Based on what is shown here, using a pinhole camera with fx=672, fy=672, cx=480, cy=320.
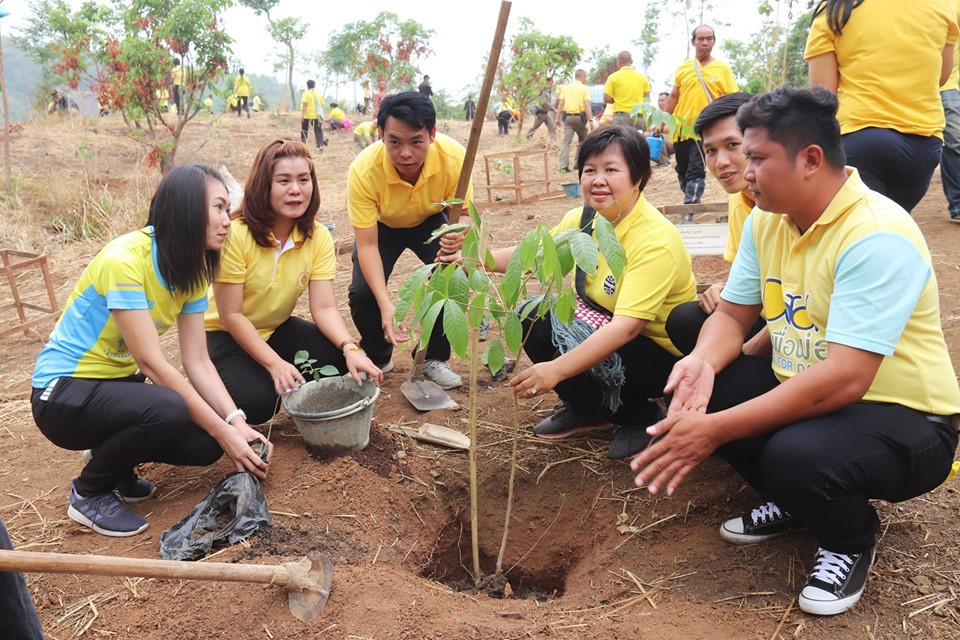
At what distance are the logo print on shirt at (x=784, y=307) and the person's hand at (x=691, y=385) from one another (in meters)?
0.23

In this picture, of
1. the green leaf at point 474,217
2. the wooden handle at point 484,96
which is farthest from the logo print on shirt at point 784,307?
the wooden handle at point 484,96

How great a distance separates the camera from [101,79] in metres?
9.42

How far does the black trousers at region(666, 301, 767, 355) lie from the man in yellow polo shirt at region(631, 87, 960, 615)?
48 cm

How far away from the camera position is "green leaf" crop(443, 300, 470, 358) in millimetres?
1610

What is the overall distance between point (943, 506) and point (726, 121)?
1.34 metres

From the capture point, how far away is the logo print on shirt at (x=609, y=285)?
2348 millimetres

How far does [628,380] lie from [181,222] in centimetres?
158

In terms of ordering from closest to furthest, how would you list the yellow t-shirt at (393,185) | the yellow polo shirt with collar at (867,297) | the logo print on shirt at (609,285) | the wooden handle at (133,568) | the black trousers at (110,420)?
1. the wooden handle at (133,568)
2. the yellow polo shirt with collar at (867,297)
3. the black trousers at (110,420)
4. the logo print on shirt at (609,285)
5. the yellow t-shirt at (393,185)

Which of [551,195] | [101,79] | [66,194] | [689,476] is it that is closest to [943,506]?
[689,476]

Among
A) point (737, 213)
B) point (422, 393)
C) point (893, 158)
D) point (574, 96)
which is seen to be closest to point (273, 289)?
point (422, 393)

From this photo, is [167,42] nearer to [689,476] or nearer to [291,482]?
[291,482]

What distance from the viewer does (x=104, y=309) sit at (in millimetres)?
2111

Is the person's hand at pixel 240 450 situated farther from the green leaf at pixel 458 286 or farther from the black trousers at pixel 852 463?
the black trousers at pixel 852 463

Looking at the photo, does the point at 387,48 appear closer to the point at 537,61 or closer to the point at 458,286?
the point at 537,61
